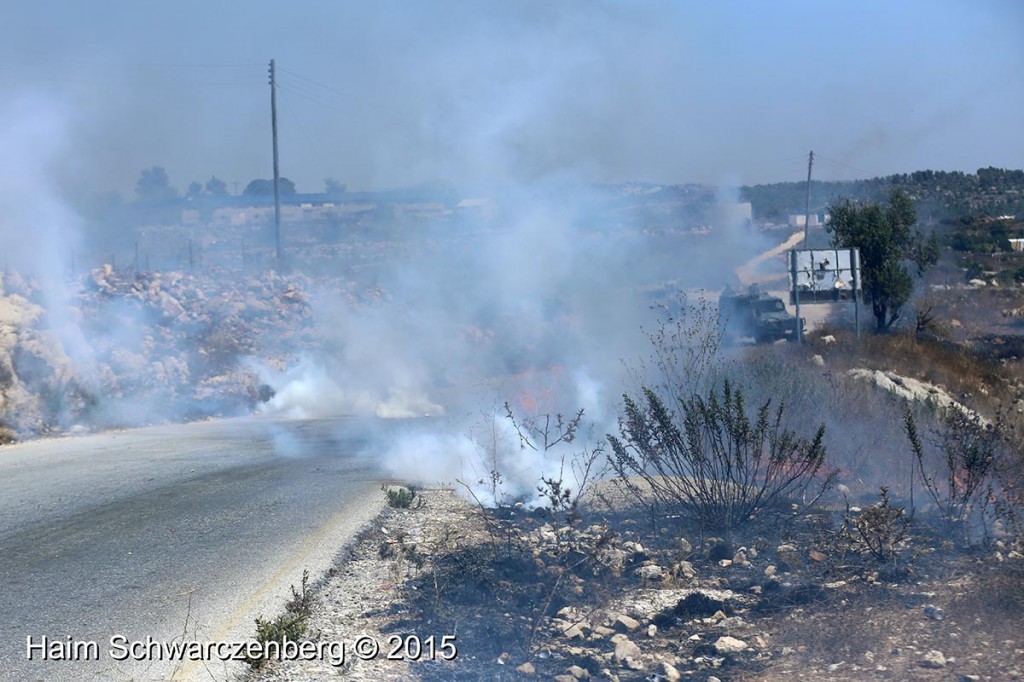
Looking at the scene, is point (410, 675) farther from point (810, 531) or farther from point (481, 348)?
point (481, 348)

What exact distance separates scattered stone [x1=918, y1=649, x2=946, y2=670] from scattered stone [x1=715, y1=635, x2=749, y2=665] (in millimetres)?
1016

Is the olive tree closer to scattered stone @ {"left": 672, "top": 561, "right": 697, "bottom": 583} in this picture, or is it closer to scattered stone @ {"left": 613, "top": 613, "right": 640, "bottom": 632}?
scattered stone @ {"left": 672, "top": 561, "right": 697, "bottom": 583}

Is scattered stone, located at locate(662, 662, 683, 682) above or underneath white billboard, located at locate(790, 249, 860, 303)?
underneath

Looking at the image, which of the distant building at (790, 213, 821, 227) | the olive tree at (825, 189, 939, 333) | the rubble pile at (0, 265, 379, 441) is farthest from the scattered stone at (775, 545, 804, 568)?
the distant building at (790, 213, 821, 227)

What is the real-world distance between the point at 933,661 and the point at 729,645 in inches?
45.0

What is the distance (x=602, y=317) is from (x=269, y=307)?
36.4 feet

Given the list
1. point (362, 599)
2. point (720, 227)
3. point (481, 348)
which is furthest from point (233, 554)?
point (720, 227)

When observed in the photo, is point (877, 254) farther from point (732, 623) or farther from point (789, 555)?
point (732, 623)

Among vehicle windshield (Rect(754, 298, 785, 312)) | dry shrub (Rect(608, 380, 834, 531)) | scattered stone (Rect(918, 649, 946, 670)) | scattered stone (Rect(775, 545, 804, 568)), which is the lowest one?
scattered stone (Rect(775, 545, 804, 568))

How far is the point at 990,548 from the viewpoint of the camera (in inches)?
289

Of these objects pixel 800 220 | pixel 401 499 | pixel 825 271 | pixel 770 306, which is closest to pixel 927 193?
pixel 800 220

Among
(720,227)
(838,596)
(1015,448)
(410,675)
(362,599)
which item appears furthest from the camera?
(720,227)

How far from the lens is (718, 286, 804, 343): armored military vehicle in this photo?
103ft

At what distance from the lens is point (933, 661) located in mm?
5453
